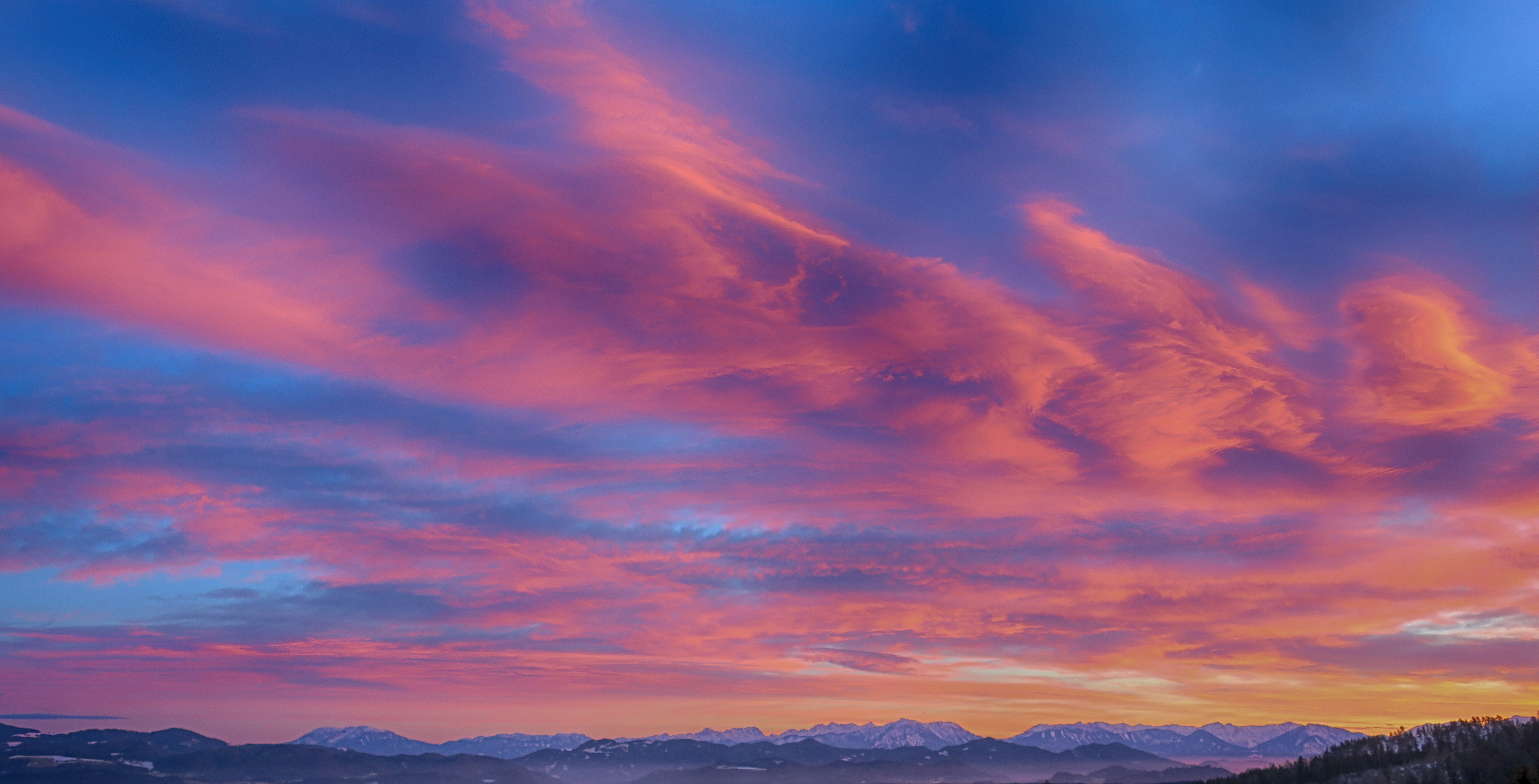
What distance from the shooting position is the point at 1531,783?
7869 inches
